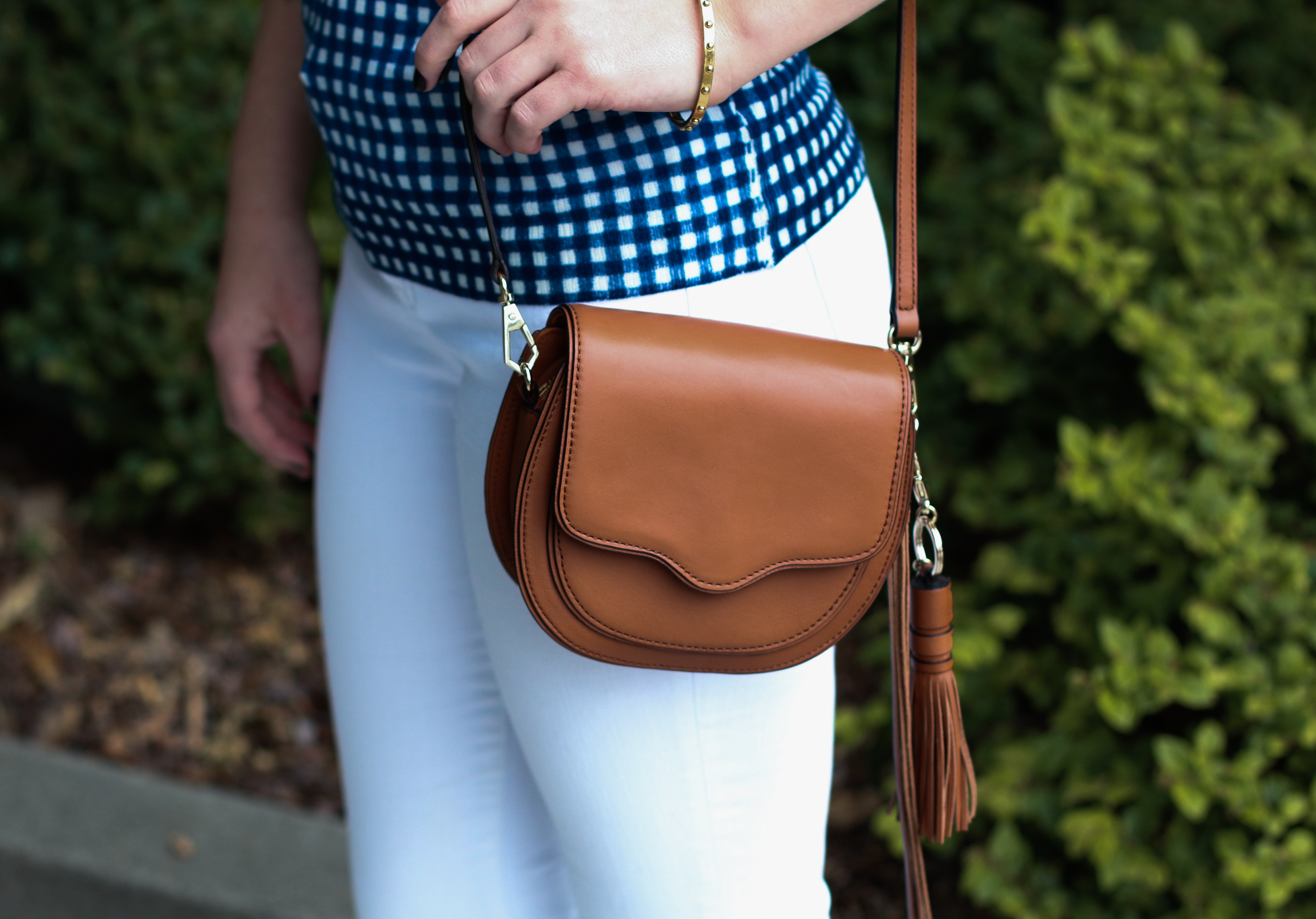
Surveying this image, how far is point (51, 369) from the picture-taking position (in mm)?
2377

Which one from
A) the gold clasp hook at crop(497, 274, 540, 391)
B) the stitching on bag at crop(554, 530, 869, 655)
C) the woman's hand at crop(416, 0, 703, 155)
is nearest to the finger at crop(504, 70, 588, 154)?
the woman's hand at crop(416, 0, 703, 155)

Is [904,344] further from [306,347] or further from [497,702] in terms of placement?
[306,347]

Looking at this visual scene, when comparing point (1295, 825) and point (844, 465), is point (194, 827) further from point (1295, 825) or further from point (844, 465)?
point (1295, 825)

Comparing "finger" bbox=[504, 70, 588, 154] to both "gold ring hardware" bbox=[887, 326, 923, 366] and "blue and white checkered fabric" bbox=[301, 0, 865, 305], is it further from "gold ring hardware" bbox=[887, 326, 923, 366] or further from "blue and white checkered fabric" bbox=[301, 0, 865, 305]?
"gold ring hardware" bbox=[887, 326, 923, 366]

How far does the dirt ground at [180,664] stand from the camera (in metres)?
2.19

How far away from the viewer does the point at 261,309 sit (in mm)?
1106

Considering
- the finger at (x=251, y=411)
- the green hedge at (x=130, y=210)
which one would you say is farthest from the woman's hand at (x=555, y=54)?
the green hedge at (x=130, y=210)

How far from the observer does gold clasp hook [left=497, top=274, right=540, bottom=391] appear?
69 centimetres

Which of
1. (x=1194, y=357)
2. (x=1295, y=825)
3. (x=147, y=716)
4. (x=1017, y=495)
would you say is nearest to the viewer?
(x=1295, y=825)

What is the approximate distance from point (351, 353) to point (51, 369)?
178 centimetres

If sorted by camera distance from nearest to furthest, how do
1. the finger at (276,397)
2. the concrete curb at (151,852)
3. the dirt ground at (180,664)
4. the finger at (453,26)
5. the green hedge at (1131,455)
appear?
the finger at (453,26), the finger at (276,397), the green hedge at (1131,455), the concrete curb at (151,852), the dirt ground at (180,664)

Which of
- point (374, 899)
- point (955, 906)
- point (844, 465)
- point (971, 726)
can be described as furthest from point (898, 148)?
point (955, 906)

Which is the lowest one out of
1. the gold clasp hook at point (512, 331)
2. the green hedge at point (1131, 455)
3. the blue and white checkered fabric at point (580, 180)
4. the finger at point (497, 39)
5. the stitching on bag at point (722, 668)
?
the green hedge at point (1131, 455)

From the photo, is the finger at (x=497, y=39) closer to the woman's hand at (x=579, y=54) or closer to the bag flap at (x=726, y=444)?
the woman's hand at (x=579, y=54)
